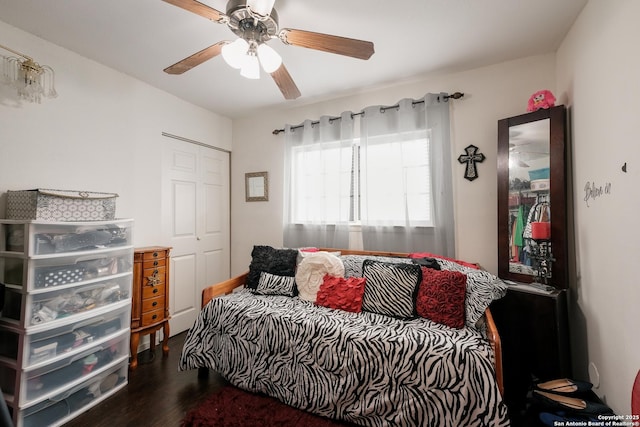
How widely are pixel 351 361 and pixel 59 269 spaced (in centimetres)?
190

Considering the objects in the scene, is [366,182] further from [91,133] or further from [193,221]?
[91,133]

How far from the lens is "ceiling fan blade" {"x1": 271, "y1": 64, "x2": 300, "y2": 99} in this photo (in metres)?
1.75

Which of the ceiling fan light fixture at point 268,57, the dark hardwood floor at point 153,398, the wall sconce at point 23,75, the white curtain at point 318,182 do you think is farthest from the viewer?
the white curtain at point 318,182

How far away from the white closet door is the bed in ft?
3.38

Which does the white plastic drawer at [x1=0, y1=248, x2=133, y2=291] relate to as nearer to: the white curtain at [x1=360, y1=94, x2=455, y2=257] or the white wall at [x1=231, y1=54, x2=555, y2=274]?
the white curtain at [x1=360, y1=94, x2=455, y2=257]

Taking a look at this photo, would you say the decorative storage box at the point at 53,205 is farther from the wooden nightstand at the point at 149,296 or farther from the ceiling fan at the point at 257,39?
the ceiling fan at the point at 257,39

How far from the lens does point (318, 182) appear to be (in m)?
2.94

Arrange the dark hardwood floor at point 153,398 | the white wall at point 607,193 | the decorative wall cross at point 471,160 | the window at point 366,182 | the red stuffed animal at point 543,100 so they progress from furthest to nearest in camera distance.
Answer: the window at point 366,182 < the decorative wall cross at point 471,160 < the red stuffed animal at point 543,100 < the dark hardwood floor at point 153,398 < the white wall at point 607,193

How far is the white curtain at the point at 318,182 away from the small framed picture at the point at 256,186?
377 millimetres

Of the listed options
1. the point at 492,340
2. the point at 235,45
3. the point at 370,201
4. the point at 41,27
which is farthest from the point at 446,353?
the point at 41,27

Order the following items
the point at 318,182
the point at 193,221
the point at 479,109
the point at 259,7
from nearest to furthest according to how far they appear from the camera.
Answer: the point at 259,7, the point at 479,109, the point at 318,182, the point at 193,221

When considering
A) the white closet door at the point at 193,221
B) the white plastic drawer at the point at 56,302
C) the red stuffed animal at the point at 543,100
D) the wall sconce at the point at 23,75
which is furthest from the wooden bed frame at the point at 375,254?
the wall sconce at the point at 23,75

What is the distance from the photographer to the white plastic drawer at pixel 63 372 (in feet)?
5.08

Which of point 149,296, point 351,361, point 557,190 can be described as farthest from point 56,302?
point 557,190
